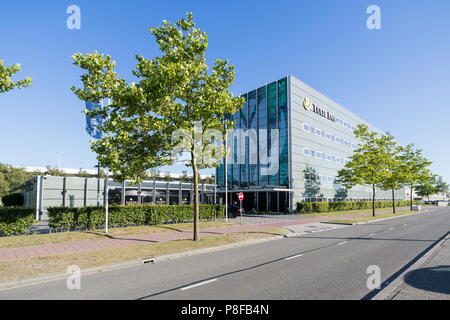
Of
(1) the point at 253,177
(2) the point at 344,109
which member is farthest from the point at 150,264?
(2) the point at 344,109

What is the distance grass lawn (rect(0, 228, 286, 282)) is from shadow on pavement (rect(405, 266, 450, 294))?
24.6 ft

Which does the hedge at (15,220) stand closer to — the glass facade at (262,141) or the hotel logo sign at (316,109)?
the glass facade at (262,141)

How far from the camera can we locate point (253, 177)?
43.6m

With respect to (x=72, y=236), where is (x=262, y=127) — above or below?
above

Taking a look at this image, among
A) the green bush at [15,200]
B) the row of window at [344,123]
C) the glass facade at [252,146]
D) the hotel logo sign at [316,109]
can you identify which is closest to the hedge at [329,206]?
the glass facade at [252,146]

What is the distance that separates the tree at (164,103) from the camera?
12.4m

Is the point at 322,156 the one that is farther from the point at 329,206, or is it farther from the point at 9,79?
the point at 9,79

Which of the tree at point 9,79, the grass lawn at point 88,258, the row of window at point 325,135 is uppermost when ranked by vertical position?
the row of window at point 325,135

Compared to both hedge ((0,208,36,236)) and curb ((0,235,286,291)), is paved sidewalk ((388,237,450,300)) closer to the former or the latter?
curb ((0,235,286,291))

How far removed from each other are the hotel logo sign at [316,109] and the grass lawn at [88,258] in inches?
1358

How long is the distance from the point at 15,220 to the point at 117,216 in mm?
5132

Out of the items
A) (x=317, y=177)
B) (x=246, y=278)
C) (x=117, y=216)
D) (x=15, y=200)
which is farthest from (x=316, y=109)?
(x=15, y=200)

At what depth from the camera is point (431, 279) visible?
6.88 metres

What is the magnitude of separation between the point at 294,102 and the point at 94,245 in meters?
34.8
